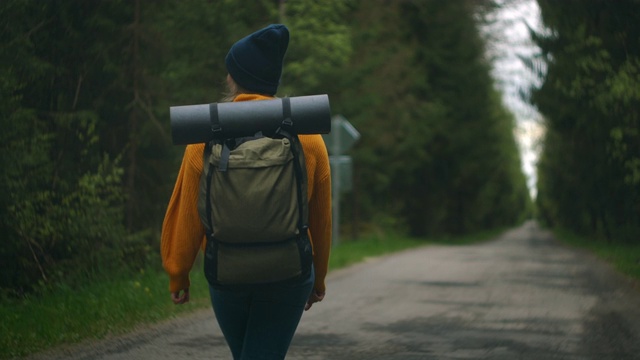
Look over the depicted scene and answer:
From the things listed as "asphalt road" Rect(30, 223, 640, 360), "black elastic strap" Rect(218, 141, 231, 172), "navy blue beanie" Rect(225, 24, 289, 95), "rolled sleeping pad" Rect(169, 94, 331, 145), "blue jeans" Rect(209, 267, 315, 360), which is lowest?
"asphalt road" Rect(30, 223, 640, 360)

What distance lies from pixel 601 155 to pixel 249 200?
19378 mm

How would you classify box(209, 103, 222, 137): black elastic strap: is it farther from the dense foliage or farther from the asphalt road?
the dense foliage

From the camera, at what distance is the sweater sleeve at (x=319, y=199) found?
320 cm

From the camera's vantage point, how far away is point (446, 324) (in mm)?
8117

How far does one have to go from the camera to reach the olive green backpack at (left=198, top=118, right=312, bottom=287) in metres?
3.00

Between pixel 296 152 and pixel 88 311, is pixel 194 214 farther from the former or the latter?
→ pixel 88 311

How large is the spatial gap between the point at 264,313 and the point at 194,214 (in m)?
0.43

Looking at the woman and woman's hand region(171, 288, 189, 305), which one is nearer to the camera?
the woman

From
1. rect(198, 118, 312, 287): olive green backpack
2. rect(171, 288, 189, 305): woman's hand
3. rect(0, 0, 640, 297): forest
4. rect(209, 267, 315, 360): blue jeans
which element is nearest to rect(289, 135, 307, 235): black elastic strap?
rect(198, 118, 312, 287): olive green backpack

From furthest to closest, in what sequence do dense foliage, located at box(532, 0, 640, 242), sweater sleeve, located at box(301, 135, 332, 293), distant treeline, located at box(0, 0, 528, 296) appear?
dense foliage, located at box(532, 0, 640, 242)
distant treeline, located at box(0, 0, 528, 296)
sweater sleeve, located at box(301, 135, 332, 293)

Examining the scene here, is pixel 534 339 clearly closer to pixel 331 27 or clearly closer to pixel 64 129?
pixel 64 129

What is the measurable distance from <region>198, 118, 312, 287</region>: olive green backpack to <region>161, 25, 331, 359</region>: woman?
95 mm

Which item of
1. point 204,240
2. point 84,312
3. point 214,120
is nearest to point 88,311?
point 84,312

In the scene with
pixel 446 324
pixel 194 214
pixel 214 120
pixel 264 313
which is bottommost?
pixel 446 324
